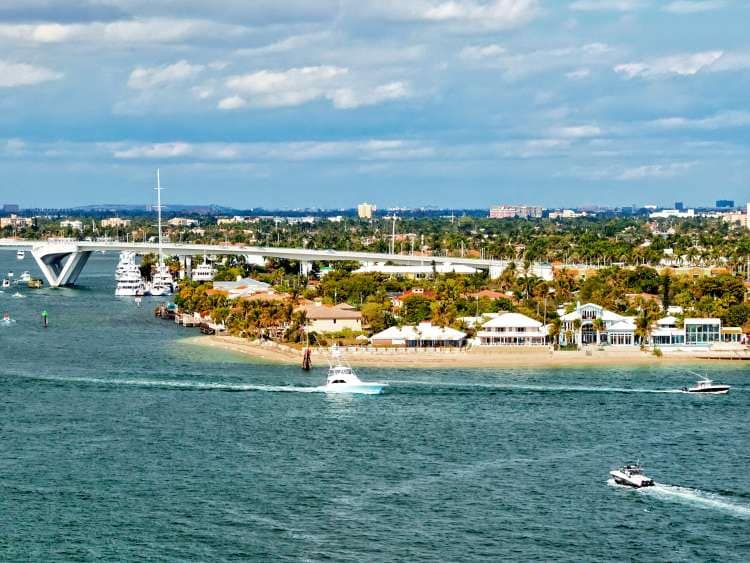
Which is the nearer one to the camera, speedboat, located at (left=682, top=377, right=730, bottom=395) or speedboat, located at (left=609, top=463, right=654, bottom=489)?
speedboat, located at (left=609, top=463, right=654, bottom=489)

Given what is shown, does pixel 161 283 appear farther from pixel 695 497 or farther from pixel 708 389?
pixel 695 497

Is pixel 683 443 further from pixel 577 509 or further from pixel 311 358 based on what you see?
pixel 311 358

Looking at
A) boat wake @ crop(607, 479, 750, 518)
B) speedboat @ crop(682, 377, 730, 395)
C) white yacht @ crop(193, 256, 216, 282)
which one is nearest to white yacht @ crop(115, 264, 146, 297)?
white yacht @ crop(193, 256, 216, 282)

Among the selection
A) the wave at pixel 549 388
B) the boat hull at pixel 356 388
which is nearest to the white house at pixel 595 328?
the wave at pixel 549 388

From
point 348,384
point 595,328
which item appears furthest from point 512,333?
point 348,384

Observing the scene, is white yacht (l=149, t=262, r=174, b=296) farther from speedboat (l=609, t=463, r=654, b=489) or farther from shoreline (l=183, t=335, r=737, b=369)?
speedboat (l=609, t=463, r=654, b=489)

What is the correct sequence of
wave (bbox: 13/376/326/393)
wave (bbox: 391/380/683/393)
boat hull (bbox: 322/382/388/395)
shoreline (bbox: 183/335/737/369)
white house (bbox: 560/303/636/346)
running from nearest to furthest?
boat hull (bbox: 322/382/388/395)
wave (bbox: 13/376/326/393)
wave (bbox: 391/380/683/393)
shoreline (bbox: 183/335/737/369)
white house (bbox: 560/303/636/346)
